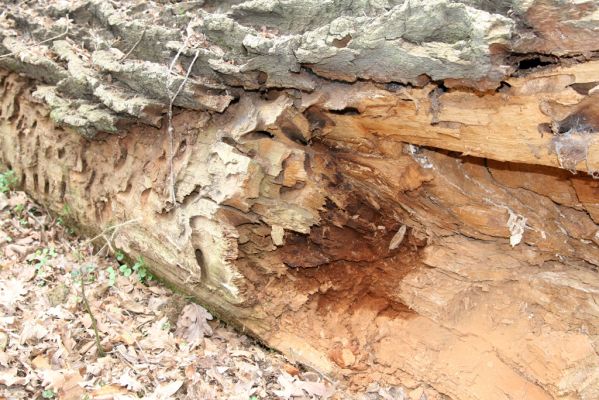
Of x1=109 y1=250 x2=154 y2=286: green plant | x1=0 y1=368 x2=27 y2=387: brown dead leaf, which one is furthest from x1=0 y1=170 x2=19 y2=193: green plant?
x1=0 y1=368 x2=27 y2=387: brown dead leaf

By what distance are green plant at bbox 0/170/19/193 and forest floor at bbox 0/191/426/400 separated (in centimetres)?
75

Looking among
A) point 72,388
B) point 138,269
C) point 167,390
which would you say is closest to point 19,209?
point 138,269

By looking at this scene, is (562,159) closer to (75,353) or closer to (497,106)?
(497,106)

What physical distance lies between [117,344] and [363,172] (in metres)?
2.18

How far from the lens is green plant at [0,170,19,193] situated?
5695 millimetres

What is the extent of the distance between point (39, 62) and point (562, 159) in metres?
4.12

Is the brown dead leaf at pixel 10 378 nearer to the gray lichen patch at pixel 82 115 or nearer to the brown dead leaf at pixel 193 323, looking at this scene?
the brown dead leaf at pixel 193 323

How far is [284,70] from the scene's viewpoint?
139 inches

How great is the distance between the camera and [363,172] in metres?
3.94

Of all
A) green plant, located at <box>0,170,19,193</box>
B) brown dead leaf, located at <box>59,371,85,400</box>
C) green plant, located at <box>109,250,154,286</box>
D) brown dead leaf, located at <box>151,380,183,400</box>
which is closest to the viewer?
brown dead leaf, located at <box>59,371,85,400</box>

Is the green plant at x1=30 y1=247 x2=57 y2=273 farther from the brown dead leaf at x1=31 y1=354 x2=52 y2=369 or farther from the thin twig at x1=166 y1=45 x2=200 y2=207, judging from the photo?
the thin twig at x1=166 y1=45 x2=200 y2=207

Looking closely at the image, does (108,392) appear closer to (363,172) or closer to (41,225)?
(363,172)

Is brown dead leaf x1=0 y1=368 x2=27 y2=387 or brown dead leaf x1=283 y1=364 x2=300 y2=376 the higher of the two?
brown dead leaf x1=0 y1=368 x2=27 y2=387

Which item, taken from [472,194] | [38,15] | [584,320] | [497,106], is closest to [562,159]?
[497,106]
